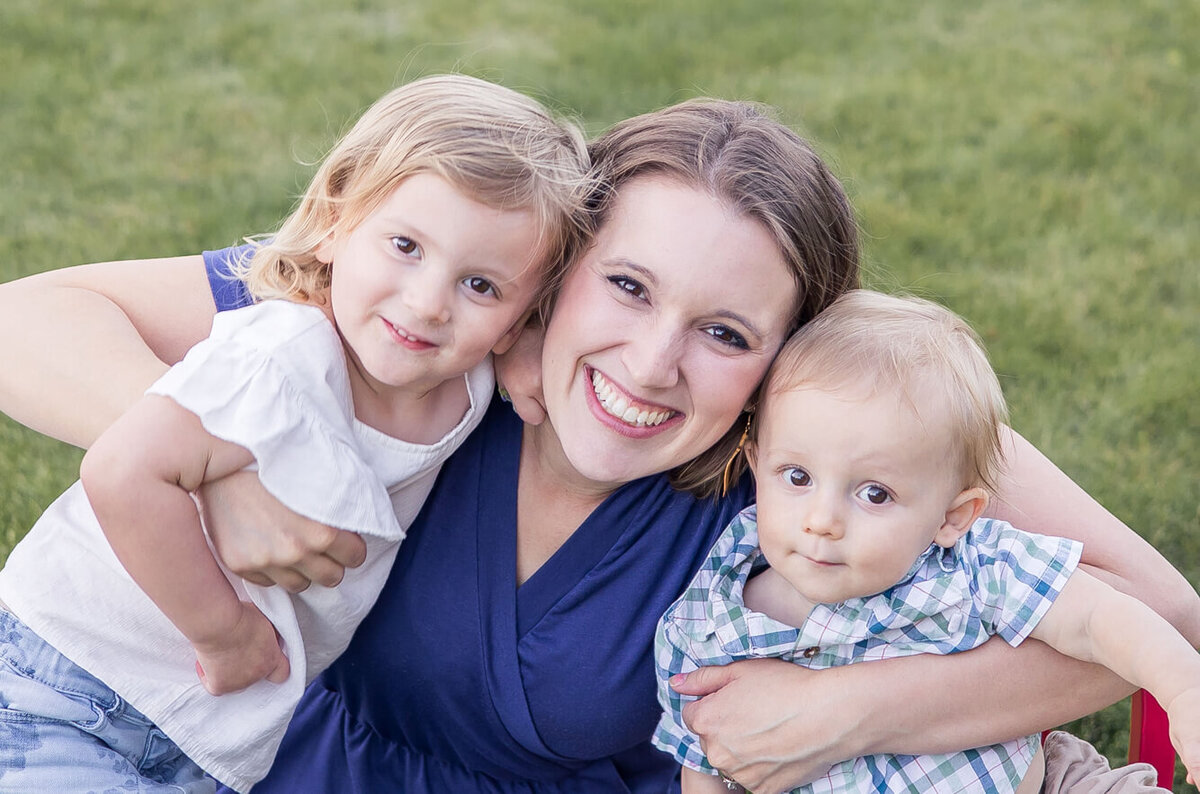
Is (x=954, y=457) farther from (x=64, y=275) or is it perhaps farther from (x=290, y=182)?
(x=290, y=182)

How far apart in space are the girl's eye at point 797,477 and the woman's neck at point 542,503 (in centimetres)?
40

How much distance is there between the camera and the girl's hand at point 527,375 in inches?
Answer: 93.7

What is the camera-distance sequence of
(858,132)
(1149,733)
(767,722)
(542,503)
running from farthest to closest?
1. (858,132)
2. (1149,733)
3. (542,503)
4. (767,722)

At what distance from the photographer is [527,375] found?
7.82ft

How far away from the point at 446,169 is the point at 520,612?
2.78 ft

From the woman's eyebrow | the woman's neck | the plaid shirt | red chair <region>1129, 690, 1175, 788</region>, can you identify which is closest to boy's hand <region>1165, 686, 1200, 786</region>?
the plaid shirt

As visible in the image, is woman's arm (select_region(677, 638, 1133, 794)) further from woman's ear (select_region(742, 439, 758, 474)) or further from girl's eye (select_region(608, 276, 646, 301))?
girl's eye (select_region(608, 276, 646, 301))

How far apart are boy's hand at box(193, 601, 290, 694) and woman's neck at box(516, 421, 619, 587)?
496mm

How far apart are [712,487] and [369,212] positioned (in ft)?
2.67

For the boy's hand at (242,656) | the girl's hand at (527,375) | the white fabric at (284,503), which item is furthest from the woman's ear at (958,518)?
the boy's hand at (242,656)

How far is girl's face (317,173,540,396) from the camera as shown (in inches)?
85.7

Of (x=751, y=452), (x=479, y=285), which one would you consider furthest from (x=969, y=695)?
(x=479, y=285)

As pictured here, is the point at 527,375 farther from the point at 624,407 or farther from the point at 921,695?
the point at 921,695

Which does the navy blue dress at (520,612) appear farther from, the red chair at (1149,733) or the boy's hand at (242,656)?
the red chair at (1149,733)
